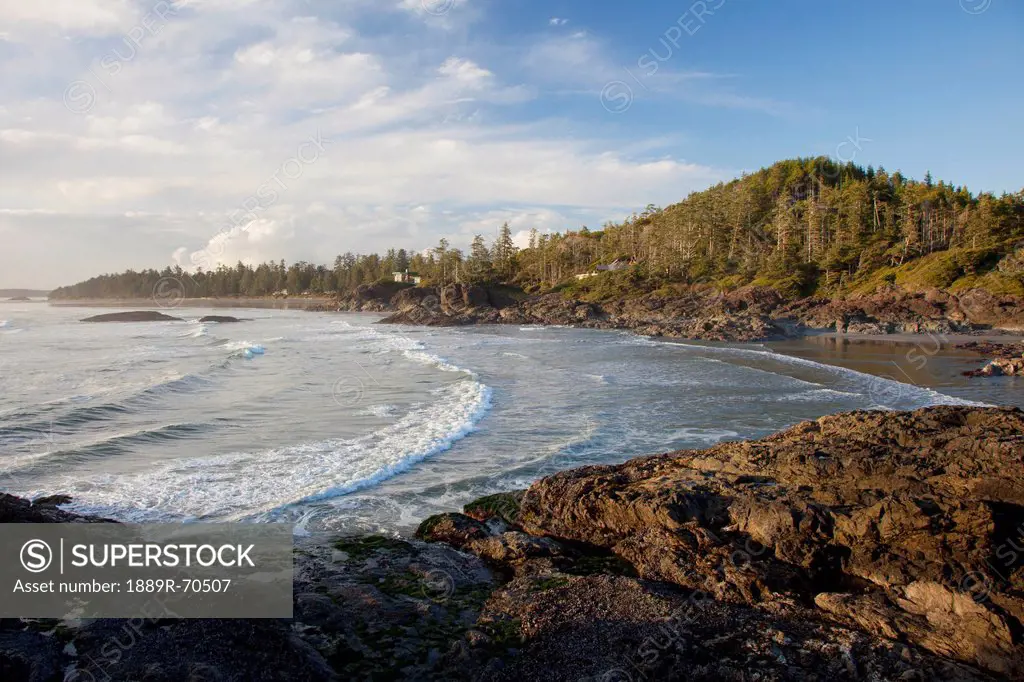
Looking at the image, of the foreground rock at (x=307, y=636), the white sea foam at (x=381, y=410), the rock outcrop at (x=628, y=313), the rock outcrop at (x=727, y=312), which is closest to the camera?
the foreground rock at (x=307, y=636)

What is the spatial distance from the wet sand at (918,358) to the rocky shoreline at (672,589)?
57.5 ft

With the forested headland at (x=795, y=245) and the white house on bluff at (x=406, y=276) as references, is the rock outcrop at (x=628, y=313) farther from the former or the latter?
the white house on bluff at (x=406, y=276)

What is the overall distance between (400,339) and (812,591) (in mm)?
49901

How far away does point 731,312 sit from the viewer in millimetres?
68812

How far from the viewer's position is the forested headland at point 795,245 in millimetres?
69062

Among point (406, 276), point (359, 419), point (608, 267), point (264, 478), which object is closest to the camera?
point (264, 478)

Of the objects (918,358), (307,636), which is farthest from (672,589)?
(918,358)

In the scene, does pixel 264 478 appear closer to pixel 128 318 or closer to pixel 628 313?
pixel 628 313

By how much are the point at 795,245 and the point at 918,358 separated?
203ft

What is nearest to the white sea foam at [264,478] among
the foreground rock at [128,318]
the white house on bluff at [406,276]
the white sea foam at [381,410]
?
the white sea foam at [381,410]

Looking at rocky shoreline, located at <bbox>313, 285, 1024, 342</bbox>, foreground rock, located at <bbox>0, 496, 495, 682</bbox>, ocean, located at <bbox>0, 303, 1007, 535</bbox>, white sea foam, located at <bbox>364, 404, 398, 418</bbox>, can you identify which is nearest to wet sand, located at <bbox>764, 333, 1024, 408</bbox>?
ocean, located at <bbox>0, 303, 1007, 535</bbox>

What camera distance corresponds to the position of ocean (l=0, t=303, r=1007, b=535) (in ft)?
41.2

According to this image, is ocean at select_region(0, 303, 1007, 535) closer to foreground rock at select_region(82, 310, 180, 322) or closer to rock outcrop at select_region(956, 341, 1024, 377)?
rock outcrop at select_region(956, 341, 1024, 377)

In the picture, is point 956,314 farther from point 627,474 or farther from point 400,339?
point 627,474
